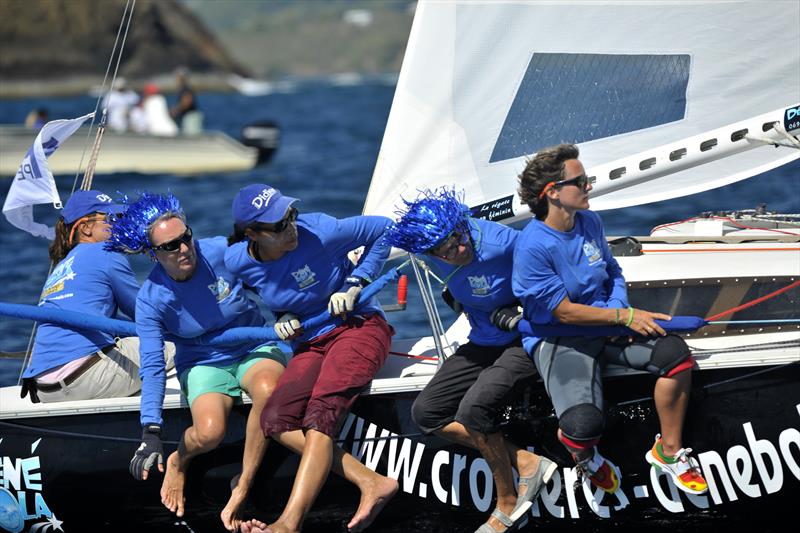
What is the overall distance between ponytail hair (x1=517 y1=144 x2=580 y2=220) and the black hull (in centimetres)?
71

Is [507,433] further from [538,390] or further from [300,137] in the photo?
[300,137]

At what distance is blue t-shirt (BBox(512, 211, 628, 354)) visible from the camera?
13.7 feet

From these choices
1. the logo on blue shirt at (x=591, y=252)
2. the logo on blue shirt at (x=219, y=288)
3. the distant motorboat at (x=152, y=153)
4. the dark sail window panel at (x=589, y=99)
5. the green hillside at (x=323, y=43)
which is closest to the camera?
the logo on blue shirt at (x=591, y=252)

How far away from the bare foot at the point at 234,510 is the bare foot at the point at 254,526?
0.05m

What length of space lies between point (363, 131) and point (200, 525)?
26.5 meters

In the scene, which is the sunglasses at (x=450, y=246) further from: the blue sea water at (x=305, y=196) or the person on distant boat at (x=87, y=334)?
the blue sea water at (x=305, y=196)

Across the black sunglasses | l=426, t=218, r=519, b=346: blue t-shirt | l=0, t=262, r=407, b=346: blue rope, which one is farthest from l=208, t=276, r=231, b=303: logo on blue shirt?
the black sunglasses

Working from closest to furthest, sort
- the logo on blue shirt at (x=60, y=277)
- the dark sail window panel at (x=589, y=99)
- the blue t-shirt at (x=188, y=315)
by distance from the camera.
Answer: the blue t-shirt at (x=188, y=315)
the logo on blue shirt at (x=60, y=277)
the dark sail window panel at (x=589, y=99)

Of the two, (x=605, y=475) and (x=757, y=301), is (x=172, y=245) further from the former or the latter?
(x=757, y=301)

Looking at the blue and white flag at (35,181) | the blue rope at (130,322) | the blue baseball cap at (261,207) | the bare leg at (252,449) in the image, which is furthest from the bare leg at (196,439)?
the blue and white flag at (35,181)

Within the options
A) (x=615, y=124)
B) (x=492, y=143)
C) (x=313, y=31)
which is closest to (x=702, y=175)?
(x=615, y=124)

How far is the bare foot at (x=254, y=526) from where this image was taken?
445 cm

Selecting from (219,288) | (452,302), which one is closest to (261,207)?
(219,288)

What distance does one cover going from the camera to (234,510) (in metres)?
4.56
